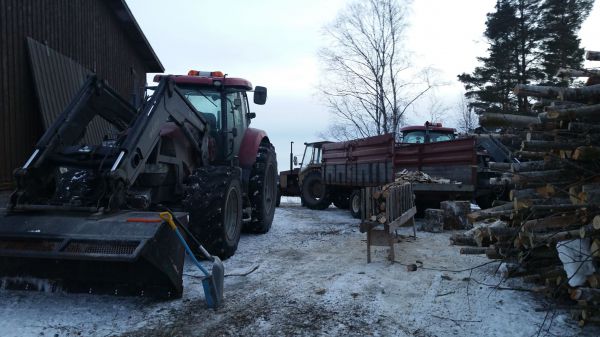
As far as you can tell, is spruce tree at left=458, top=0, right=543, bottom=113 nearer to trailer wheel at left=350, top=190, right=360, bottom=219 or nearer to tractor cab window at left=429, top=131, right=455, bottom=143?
tractor cab window at left=429, top=131, right=455, bottom=143

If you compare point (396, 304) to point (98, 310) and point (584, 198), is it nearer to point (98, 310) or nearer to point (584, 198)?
point (584, 198)

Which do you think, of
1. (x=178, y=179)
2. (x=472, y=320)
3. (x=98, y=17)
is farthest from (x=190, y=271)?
(x=98, y=17)

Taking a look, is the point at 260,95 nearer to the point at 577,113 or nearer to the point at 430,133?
the point at 577,113

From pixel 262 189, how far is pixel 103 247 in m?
4.29

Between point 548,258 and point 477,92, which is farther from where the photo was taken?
point 477,92

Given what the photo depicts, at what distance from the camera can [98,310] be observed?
4215mm

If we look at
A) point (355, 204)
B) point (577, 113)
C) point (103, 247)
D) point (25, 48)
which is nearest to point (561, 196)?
point (577, 113)

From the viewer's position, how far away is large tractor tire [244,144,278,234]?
805 cm

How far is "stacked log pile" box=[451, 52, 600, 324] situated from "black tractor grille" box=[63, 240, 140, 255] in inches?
125

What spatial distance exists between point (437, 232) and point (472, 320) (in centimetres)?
551

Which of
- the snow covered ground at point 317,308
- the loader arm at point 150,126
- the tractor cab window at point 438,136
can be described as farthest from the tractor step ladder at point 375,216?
the tractor cab window at point 438,136

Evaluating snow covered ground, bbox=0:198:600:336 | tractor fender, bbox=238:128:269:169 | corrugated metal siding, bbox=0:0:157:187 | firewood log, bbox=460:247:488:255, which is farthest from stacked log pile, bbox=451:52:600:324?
corrugated metal siding, bbox=0:0:157:187

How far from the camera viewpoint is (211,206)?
5719mm

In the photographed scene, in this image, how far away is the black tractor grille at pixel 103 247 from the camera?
3848 millimetres
